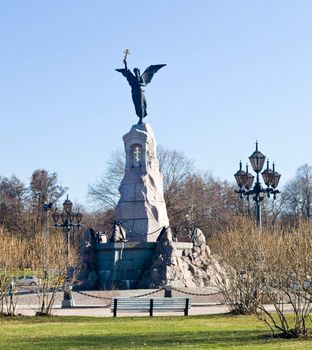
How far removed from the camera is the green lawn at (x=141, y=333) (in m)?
15.2

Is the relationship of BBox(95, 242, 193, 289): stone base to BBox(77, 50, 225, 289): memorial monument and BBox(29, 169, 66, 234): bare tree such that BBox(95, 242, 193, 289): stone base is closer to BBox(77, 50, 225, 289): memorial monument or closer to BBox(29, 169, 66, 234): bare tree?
BBox(77, 50, 225, 289): memorial monument

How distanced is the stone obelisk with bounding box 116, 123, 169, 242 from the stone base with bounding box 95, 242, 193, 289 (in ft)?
4.66

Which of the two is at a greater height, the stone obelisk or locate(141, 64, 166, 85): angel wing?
locate(141, 64, 166, 85): angel wing

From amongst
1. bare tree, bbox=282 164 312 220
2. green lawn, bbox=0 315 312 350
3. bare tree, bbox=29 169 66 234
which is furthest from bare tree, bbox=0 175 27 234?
green lawn, bbox=0 315 312 350

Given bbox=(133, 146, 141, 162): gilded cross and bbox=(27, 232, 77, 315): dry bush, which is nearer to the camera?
bbox=(27, 232, 77, 315): dry bush

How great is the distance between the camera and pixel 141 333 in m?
17.8

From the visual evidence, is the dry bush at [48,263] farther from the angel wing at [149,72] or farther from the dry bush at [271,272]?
the angel wing at [149,72]

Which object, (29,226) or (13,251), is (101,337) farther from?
(29,226)

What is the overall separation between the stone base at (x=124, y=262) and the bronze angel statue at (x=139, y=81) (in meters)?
7.60

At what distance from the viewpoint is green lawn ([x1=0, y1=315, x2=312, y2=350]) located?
599 inches

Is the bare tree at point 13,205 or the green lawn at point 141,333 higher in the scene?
the bare tree at point 13,205

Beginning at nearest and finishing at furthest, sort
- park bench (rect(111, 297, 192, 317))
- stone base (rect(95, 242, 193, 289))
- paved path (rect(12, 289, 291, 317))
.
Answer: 1. park bench (rect(111, 297, 192, 317))
2. paved path (rect(12, 289, 291, 317))
3. stone base (rect(95, 242, 193, 289))

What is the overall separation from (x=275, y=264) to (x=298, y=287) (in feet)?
6.69

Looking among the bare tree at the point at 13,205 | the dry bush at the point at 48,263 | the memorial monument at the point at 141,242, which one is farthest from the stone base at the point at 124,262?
the bare tree at the point at 13,205
